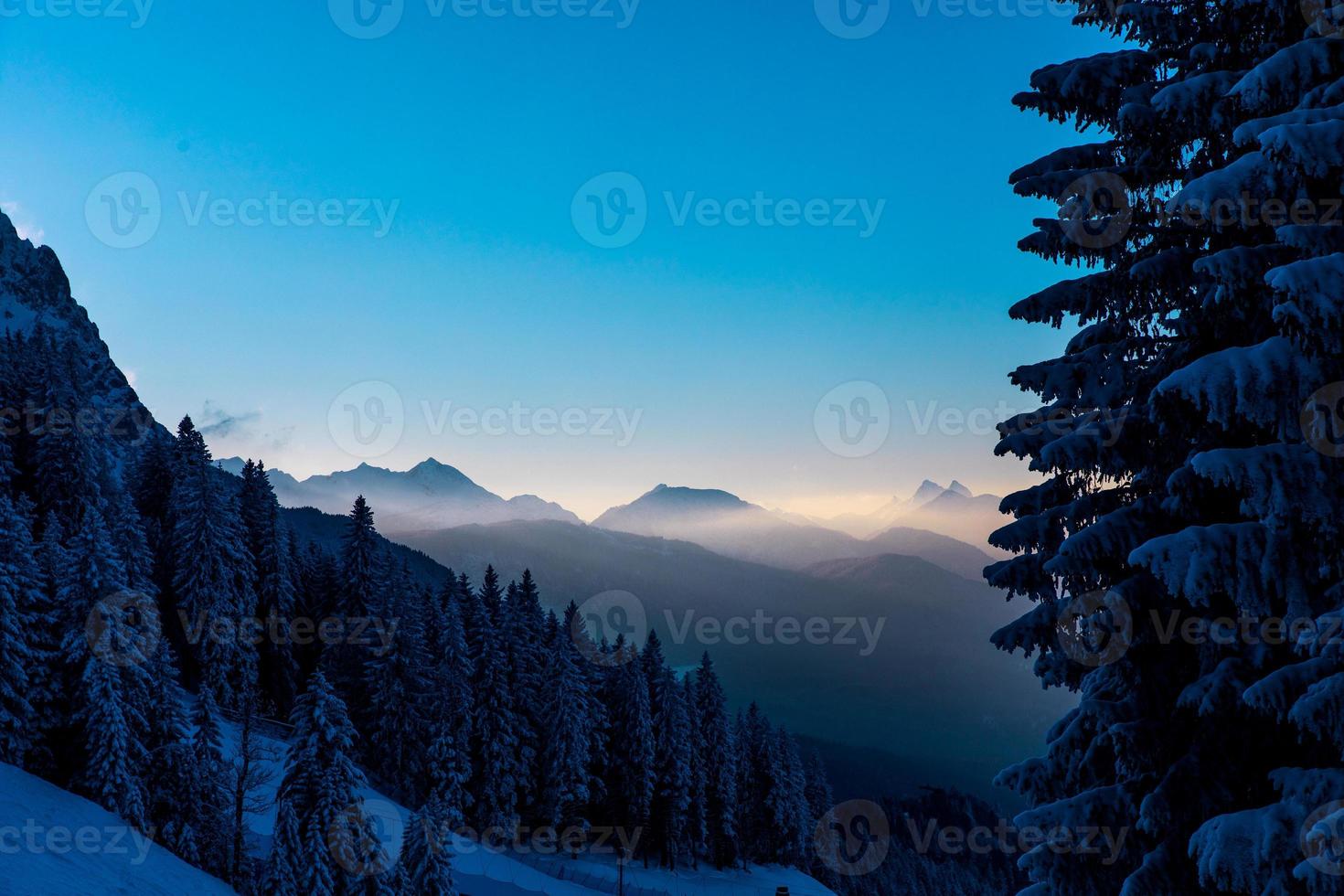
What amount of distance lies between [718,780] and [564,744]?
55.1ft

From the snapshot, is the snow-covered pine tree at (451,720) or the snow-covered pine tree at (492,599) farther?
the snow-covered pine tree at (492,599)

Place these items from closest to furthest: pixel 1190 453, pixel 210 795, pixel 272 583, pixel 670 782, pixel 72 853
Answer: pixel 1190 453 → pixel 72 853 → pixel 210 795 → pixel 272 583 → pixel 670 782

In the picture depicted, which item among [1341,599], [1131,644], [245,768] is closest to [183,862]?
[245,768]

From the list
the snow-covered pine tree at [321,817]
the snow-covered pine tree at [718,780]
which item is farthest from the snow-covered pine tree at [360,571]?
the snow-covered pine tree at [321,817]

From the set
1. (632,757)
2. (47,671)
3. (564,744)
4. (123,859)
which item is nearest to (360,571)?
(564,744)

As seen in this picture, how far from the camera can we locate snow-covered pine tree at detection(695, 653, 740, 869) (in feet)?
218

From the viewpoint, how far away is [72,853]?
26312 millimetres

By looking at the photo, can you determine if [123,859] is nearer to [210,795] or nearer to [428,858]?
[210,795]

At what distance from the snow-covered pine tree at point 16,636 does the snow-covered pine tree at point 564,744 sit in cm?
3019

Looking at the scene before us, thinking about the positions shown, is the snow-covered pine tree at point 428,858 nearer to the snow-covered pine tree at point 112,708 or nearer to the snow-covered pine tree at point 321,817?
the snow-covered pine tree at point 321,817

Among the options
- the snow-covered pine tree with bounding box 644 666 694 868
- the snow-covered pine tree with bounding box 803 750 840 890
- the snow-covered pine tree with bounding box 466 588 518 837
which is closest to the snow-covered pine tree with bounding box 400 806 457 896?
the snow-covered pine tree with bounding box 466 588 518 837

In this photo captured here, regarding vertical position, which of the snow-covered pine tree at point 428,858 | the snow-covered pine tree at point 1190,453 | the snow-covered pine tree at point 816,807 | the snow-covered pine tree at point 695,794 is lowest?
the snow-covered pine tree at point 816,807

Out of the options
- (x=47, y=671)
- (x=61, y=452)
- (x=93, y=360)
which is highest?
(x=93, y=360)

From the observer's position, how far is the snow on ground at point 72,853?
23156mm
